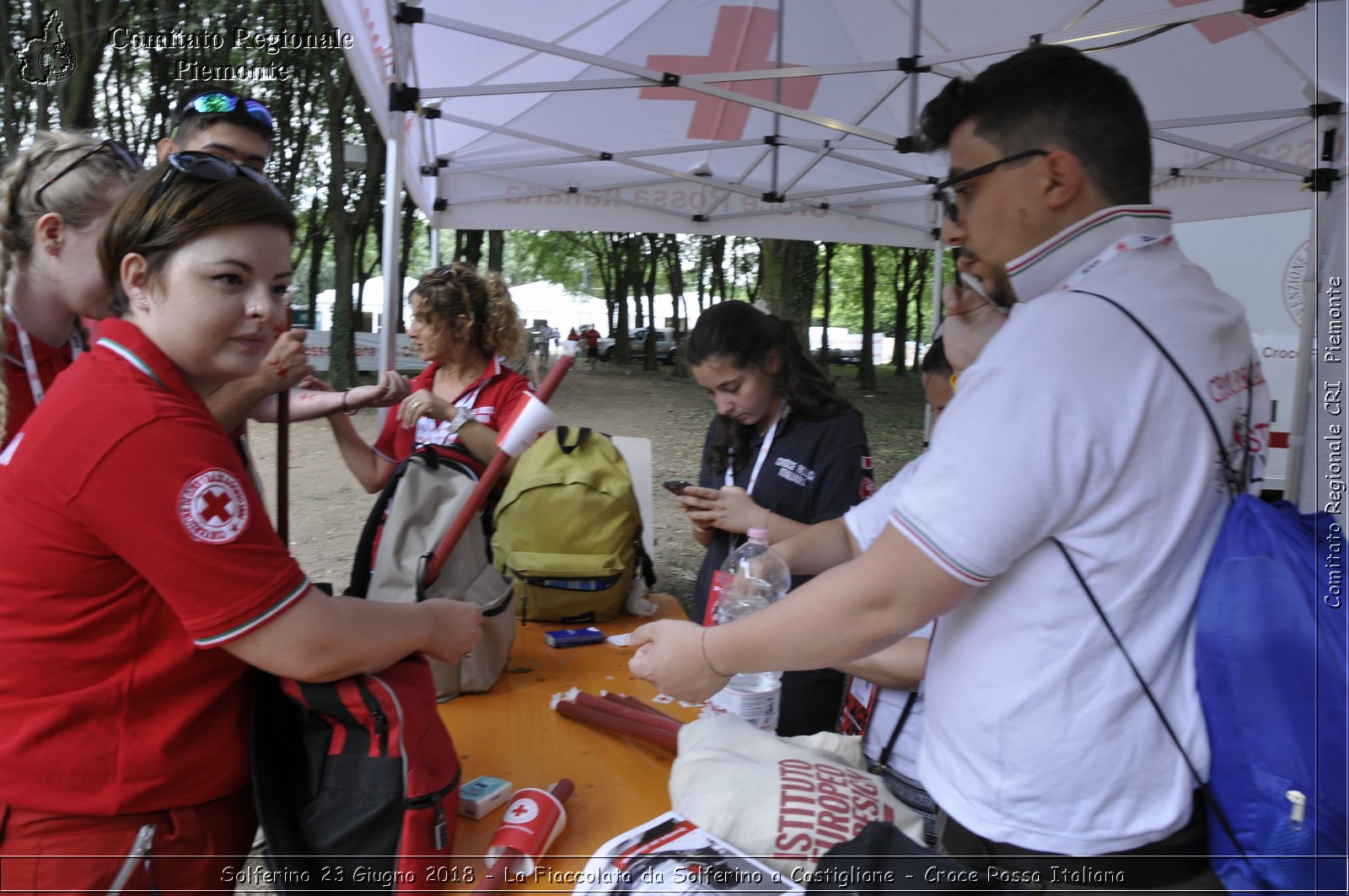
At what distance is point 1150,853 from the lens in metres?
1.08

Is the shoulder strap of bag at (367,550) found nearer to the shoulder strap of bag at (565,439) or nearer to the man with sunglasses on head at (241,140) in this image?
the man with sunglasses on head at (241,140)

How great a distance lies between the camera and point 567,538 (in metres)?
2.74

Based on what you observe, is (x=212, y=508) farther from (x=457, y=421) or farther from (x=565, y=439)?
(x=457, y=421)

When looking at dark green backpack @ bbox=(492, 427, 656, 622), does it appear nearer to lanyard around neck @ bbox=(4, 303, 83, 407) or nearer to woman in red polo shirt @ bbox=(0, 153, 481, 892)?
lanyard around neck @ bbox=(4, 303, 83, 407)

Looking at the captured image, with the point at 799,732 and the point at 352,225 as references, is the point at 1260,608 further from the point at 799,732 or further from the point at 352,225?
the point at 352,225

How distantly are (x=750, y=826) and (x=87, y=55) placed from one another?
10611 millimetres

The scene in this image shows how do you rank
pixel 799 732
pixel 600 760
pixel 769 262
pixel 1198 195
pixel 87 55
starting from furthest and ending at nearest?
pixel 769 262
pixel 87 55
pixel 1198 195
pixel 799 732
pixel 600 760

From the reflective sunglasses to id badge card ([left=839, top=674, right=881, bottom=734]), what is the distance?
219cm

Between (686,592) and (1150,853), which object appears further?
(686,592)

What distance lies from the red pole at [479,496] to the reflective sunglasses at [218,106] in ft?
4.30

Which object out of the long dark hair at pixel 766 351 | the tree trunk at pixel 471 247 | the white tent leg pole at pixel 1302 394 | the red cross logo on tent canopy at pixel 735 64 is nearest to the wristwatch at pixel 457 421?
the long dark hair at pixel 766 351

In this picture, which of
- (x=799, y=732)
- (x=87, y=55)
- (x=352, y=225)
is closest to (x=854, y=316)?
(x=352, y=225)

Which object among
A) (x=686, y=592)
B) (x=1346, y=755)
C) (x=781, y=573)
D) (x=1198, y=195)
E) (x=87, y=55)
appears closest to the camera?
(x=1346, y=755)

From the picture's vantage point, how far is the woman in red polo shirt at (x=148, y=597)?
111cm
